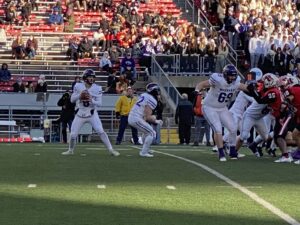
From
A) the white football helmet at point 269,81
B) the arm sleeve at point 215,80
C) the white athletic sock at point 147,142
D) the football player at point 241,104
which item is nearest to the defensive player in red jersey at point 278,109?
the white football helmet at point 269,81

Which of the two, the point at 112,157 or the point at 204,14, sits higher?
the point at 204,14

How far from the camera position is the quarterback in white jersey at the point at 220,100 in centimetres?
1955

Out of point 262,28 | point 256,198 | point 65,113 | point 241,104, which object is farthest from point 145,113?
point 262,28

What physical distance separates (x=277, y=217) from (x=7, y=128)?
Answer: 74.0 ft

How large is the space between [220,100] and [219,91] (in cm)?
19

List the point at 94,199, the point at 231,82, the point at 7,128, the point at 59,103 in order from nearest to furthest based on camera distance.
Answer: the point at 94,199, the point at 231,82, the point at 59,103, the point at 7,128

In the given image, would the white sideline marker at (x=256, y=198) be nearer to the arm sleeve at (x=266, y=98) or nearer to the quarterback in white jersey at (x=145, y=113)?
the arm sleeve at (x=266, y=98)

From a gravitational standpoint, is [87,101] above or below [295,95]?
below

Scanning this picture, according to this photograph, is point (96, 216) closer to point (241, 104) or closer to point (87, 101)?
point (87, 101)

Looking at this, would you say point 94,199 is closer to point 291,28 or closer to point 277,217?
point 277,217

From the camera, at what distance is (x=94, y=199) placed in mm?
12625

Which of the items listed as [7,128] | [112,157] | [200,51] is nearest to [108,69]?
[200,51]

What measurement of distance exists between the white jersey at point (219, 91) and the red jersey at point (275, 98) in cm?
60

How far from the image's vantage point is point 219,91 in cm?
1959
